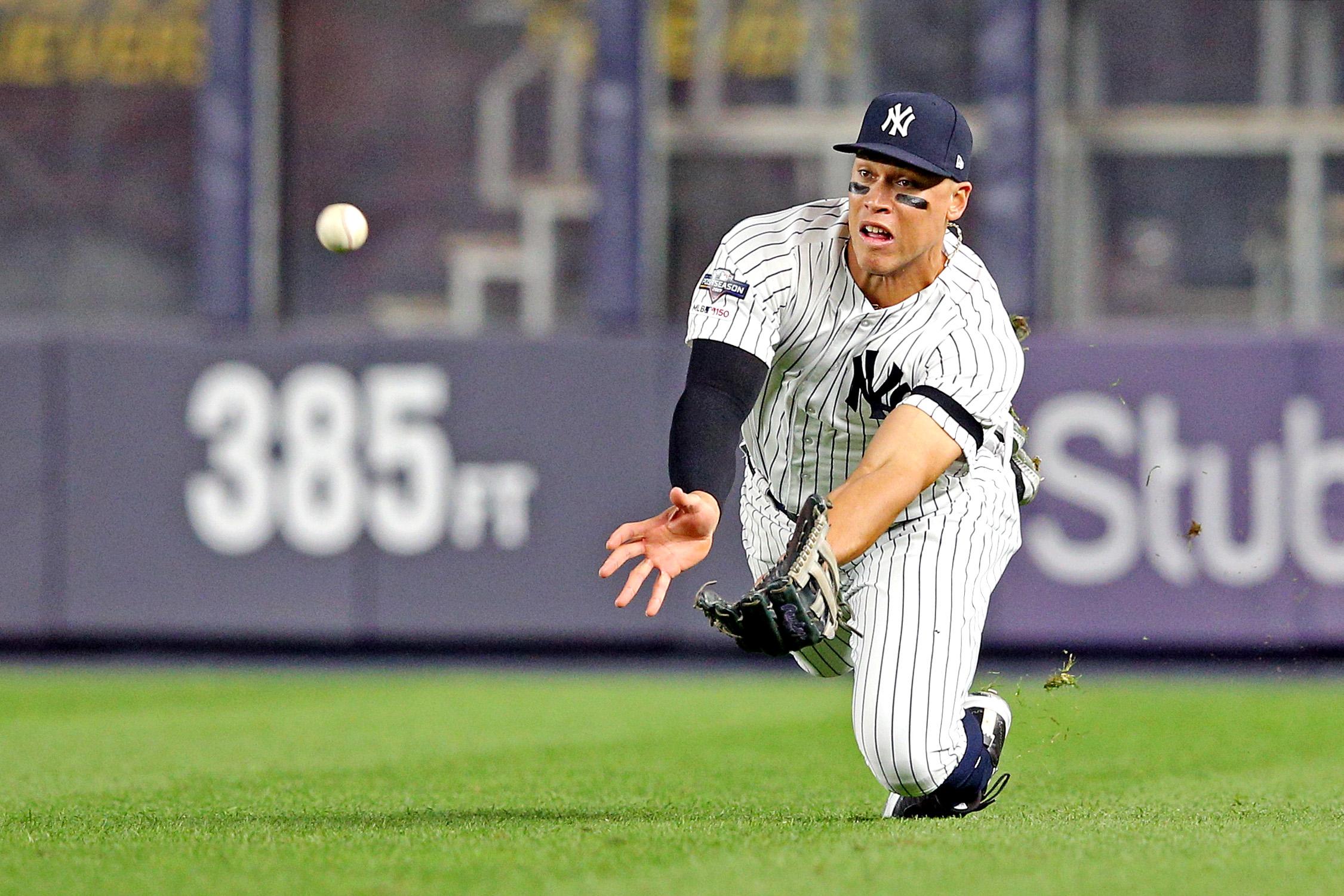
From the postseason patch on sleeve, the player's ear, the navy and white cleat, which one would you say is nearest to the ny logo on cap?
the player's ear

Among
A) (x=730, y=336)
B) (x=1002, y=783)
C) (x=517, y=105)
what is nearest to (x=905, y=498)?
(x=730, y=336)

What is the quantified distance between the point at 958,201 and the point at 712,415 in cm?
78

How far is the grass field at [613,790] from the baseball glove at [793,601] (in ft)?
1.35

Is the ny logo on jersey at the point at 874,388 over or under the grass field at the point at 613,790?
over

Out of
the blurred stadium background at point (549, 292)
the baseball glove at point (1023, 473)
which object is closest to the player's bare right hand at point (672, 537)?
the baseball glove at point (1023, 473)

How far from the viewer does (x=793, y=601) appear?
3.89 metres

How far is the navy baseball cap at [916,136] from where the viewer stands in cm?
419

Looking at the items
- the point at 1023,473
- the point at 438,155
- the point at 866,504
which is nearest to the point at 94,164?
the point at 438,155

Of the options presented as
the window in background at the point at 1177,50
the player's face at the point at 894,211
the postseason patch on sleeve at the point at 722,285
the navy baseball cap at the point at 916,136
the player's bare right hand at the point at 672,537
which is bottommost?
the player's bare right hand at the point at 672,537

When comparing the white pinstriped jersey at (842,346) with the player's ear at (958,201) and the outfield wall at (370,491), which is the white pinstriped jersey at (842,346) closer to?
the player's ear at (958,201)

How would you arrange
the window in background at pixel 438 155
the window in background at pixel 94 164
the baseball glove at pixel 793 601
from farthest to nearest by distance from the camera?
the window in background at pixel 94 164
the window in background at pixel 438 155
the baseball glove at pixel 793 601

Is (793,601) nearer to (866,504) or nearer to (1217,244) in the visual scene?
(866,504)

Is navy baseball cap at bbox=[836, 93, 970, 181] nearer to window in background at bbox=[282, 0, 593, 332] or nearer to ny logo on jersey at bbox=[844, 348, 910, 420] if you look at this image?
ny logo on jersey at bbox=[844, 348, 910, 420]

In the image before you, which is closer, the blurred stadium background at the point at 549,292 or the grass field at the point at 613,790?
the grass field at the point at 613,790
